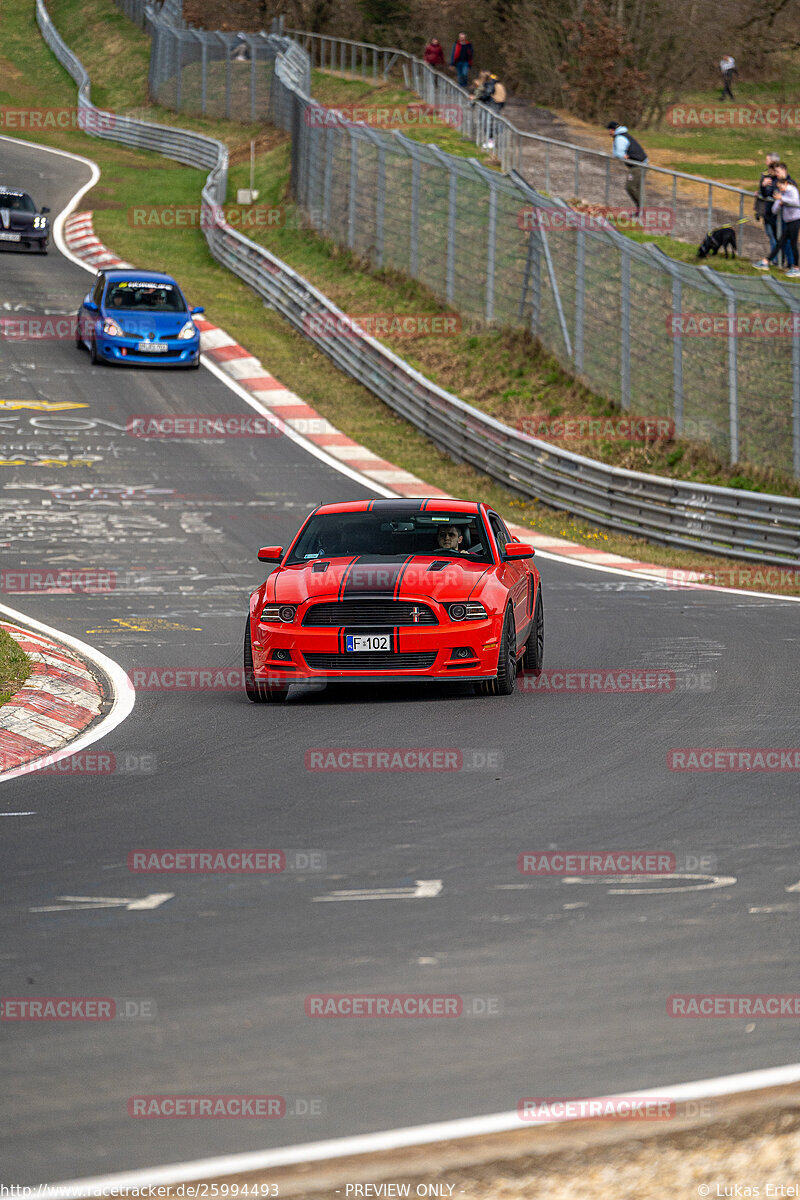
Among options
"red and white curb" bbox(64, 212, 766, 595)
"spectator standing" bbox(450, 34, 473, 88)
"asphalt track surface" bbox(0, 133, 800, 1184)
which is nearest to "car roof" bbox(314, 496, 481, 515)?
"asphalt track surface" bbox(0, 133, 800, 1184)

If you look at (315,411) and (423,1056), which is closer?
(423,1056)

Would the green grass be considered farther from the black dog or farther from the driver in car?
the black dog

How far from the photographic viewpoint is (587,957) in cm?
557

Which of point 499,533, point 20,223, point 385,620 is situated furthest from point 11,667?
point 20,223

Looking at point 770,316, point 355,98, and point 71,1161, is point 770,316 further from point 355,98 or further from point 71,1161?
point 355,98

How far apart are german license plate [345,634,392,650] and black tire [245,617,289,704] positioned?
71 centimetres

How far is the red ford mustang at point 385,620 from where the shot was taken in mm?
10859

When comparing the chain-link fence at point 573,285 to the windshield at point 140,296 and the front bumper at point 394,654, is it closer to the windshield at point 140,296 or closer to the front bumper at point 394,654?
the windshield at point 140,296

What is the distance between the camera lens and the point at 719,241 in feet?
88.8

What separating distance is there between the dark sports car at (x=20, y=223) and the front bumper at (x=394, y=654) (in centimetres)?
3068

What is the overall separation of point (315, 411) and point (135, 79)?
4098 cm

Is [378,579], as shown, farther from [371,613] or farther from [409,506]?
[409,506]

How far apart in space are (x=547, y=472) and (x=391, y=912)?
58.7 ft

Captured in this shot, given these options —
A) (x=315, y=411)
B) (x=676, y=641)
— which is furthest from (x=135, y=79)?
(x=676, y=641)
